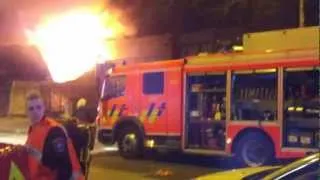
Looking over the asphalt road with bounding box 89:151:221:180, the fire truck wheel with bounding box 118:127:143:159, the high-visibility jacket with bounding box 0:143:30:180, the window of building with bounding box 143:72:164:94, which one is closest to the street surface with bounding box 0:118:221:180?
the asphalt road with bounding box 89:151:221:180

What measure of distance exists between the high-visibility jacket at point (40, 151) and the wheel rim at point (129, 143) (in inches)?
411

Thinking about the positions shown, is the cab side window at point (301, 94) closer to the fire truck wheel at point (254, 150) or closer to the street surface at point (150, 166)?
the fire truck wheel at point (254, 150)

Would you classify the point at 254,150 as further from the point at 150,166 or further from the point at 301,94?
the point at 150,166

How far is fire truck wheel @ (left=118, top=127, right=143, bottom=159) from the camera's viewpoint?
15.4 meters

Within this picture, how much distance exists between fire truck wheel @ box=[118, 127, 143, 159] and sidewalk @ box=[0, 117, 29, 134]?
959cm

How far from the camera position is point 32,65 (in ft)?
121

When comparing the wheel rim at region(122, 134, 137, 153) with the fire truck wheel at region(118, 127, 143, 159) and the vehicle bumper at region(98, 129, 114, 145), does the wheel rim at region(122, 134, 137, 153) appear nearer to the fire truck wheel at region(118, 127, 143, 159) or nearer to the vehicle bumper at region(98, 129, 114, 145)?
the fire truck wheel at region(118, 127, 143, 159)

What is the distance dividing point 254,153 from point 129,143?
3.64 m

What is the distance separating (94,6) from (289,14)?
8486 millimetres

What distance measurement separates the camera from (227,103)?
13.4 m

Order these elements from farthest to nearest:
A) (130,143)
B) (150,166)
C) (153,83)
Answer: (130,143) → (153,83) → (150,166)

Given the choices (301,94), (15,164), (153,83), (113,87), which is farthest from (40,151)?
(113,87)

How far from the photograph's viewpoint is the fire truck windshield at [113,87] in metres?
16.0

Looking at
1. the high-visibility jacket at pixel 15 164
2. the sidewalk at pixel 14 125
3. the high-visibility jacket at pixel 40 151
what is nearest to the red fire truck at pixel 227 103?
the high-visibility jacket at pixel 40 151
